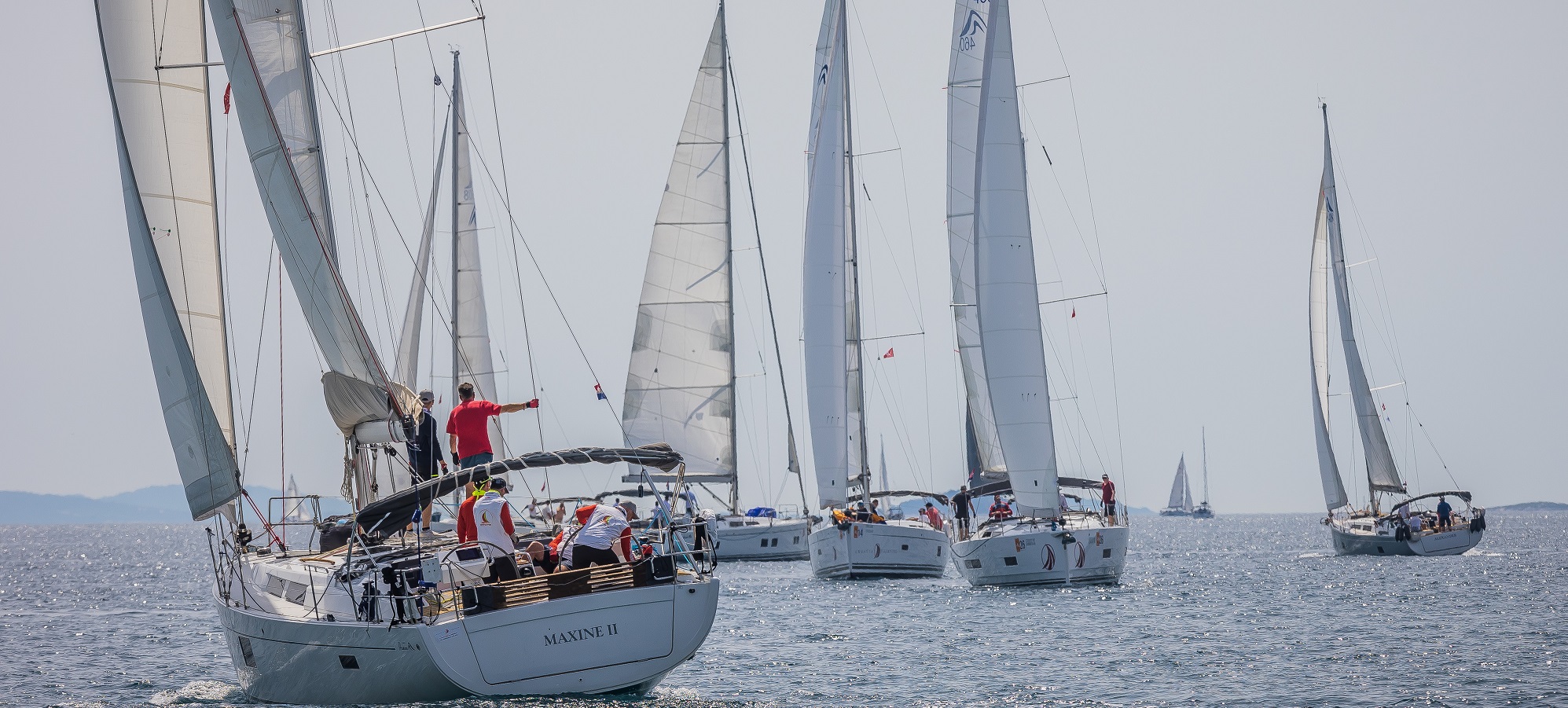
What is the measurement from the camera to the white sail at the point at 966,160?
3772 centimetres

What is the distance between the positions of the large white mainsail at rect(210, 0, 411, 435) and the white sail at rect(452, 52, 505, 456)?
25.0 metres

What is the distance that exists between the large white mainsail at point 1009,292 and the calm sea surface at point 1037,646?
2.55m

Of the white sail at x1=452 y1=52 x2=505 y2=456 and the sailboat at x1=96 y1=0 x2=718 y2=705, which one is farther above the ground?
the white sail at x1=452 y1=52 x2=505 y2=456

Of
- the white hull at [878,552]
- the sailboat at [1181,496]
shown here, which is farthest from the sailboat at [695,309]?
the sailboat at [1181,496]

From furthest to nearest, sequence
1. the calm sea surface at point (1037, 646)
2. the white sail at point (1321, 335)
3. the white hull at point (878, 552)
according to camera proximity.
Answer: the white sail at point (1321, 335) < the white hull at point (878, 552) < the calm sea surface at point (1037, 646)

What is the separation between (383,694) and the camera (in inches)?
530

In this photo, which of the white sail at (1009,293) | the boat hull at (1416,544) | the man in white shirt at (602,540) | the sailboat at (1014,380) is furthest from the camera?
the boat hull at (1416,544)

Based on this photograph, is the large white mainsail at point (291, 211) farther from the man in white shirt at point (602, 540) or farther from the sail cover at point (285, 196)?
the man in white shirt at point (602, 540)

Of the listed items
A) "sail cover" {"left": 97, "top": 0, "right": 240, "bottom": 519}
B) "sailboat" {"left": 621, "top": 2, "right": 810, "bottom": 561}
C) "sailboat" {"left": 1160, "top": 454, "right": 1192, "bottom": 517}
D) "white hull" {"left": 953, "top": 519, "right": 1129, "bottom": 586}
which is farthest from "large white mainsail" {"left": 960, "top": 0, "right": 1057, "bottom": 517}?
"sailboat" {"left": 1160, "top": 454, "right": 1192, "bottom": 517}

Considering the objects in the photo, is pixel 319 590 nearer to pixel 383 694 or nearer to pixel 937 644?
pixel 383 694

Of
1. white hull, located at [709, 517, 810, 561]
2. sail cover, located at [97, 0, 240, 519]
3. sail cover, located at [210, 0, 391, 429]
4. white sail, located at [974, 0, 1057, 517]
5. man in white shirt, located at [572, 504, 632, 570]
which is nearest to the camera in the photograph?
man in white shirt, located at [572, 504, 632, 570]

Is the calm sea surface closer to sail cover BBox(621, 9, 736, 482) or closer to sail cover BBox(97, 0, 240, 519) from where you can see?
sail cover BBox(97, 0, 240, 519)

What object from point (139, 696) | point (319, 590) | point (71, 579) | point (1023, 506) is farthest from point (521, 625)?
point (71, 579)

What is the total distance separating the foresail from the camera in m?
37.6
